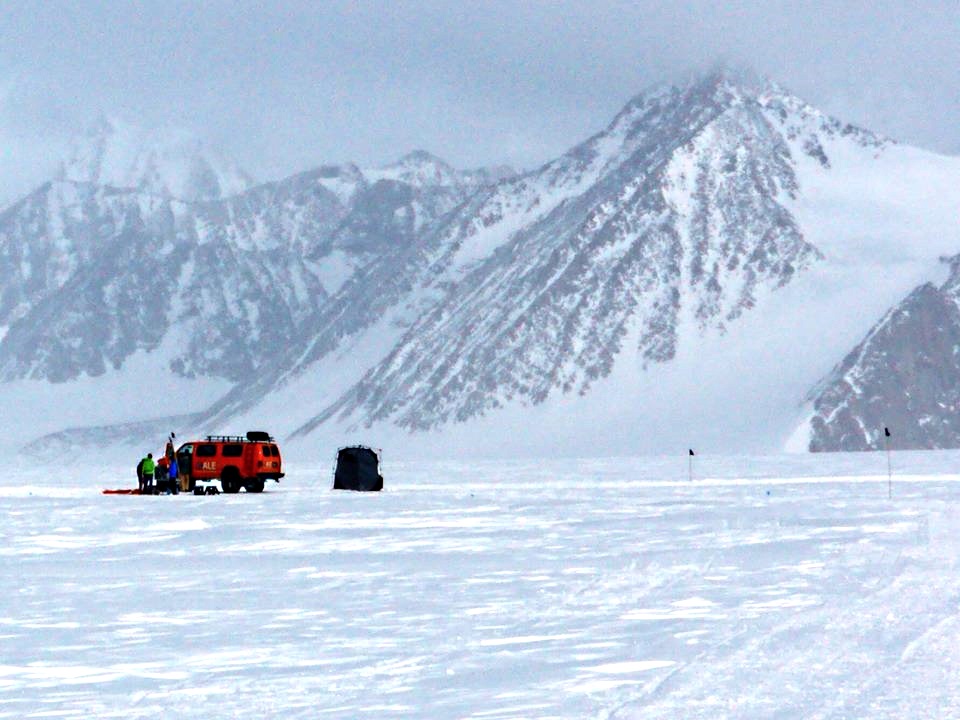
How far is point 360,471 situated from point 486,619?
143 ft

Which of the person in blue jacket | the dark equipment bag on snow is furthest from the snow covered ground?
the dark equipment bag on snow

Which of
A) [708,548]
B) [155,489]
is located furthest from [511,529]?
[155,489]

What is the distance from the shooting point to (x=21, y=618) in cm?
1934

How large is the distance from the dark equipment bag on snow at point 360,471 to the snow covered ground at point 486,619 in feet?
77.1

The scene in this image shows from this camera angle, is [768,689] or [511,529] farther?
[511,529]

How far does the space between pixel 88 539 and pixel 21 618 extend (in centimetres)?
1448

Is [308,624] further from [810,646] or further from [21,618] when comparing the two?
[810,646]

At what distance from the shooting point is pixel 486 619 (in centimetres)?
1892

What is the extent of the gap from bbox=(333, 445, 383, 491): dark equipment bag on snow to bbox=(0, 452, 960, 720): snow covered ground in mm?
23490

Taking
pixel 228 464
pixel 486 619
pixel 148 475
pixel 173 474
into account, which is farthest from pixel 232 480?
pixel 486 619

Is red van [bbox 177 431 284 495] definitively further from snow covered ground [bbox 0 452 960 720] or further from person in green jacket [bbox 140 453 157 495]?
snow covered ground [bbox 0 452 960 720]

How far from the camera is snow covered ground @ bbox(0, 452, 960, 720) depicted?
44.2 feet

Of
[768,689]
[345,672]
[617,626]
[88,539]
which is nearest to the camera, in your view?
[768,689]

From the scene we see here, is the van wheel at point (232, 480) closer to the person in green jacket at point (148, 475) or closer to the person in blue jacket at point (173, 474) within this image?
the person in blue jacket at point (173, 474)
